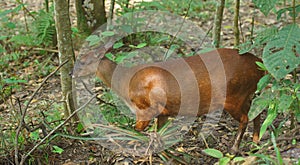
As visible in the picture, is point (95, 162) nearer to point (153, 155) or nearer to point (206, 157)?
point (153, 155)

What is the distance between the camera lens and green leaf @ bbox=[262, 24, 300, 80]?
9.82 ft

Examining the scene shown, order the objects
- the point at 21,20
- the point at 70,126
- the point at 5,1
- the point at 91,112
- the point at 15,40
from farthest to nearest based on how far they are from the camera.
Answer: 1. the point at 5,1
2. the point at 21,20
3. the point at 15,40
4. the point at 91,112
5. the point at 70,126

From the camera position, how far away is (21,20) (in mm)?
7801

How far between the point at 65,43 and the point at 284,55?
1.93 metres

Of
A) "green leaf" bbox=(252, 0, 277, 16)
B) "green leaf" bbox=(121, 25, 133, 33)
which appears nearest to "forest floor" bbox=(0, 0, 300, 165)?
"green leaf" bbox=(252, 0, 277, 16)

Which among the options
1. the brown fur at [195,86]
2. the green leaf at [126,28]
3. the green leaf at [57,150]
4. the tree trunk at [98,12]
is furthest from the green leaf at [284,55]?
the tree trunk at [98,12]

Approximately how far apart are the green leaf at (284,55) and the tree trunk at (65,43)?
1.77m

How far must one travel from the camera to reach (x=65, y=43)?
4086 millimetres

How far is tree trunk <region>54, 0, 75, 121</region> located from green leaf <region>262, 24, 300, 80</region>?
1.77 metres

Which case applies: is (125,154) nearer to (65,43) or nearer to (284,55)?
(65,43)

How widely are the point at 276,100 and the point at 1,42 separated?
4919 millimetres

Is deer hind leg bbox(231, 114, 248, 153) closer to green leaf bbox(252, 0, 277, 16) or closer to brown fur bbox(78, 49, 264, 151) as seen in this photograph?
brown fur bbox(78, 49, 264, 151)

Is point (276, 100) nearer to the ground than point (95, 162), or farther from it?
farther from it

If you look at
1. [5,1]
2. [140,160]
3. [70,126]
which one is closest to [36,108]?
[70,126]
